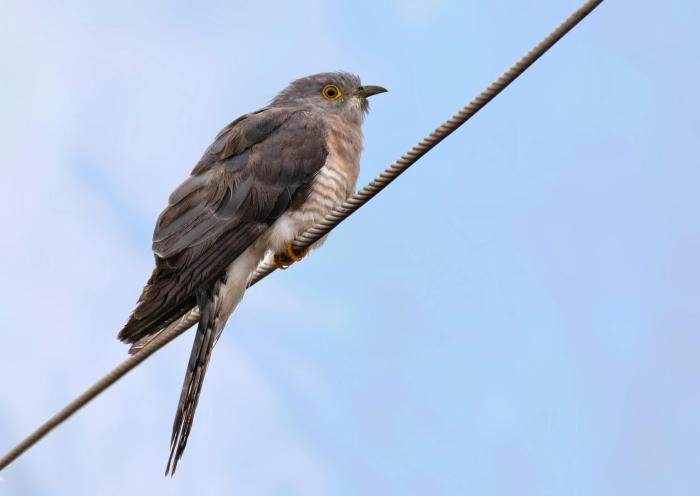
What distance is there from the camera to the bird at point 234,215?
5.16 metres

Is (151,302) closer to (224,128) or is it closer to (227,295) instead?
(227,295)

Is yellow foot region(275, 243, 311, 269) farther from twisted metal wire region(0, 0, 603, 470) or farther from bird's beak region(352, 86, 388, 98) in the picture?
bird's beak region(352, 86, 388, 98)

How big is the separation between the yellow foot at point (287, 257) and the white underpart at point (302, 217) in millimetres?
30

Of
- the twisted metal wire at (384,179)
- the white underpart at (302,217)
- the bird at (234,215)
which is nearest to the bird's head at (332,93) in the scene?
the bird at (234,215)

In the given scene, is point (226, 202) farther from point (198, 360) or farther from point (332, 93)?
point (332, 93)

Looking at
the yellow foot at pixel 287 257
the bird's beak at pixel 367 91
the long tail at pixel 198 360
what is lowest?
the long tail at pixel 198 360

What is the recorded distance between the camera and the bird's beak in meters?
6.68

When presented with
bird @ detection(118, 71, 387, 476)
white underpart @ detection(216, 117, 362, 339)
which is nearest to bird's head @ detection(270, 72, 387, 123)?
bird @ detection(118, 71, 387, 476)

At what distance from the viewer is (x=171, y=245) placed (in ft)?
17.4

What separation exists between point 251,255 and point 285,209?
0.32m

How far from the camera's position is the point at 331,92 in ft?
21.8

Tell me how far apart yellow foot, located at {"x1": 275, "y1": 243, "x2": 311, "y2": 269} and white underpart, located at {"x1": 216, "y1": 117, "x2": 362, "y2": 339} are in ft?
0.10

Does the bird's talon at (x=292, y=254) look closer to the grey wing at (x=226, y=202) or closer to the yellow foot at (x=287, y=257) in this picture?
the yellow foot at (x=287, y=257)

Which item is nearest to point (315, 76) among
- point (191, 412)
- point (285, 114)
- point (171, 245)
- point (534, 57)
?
point (285, 114)
